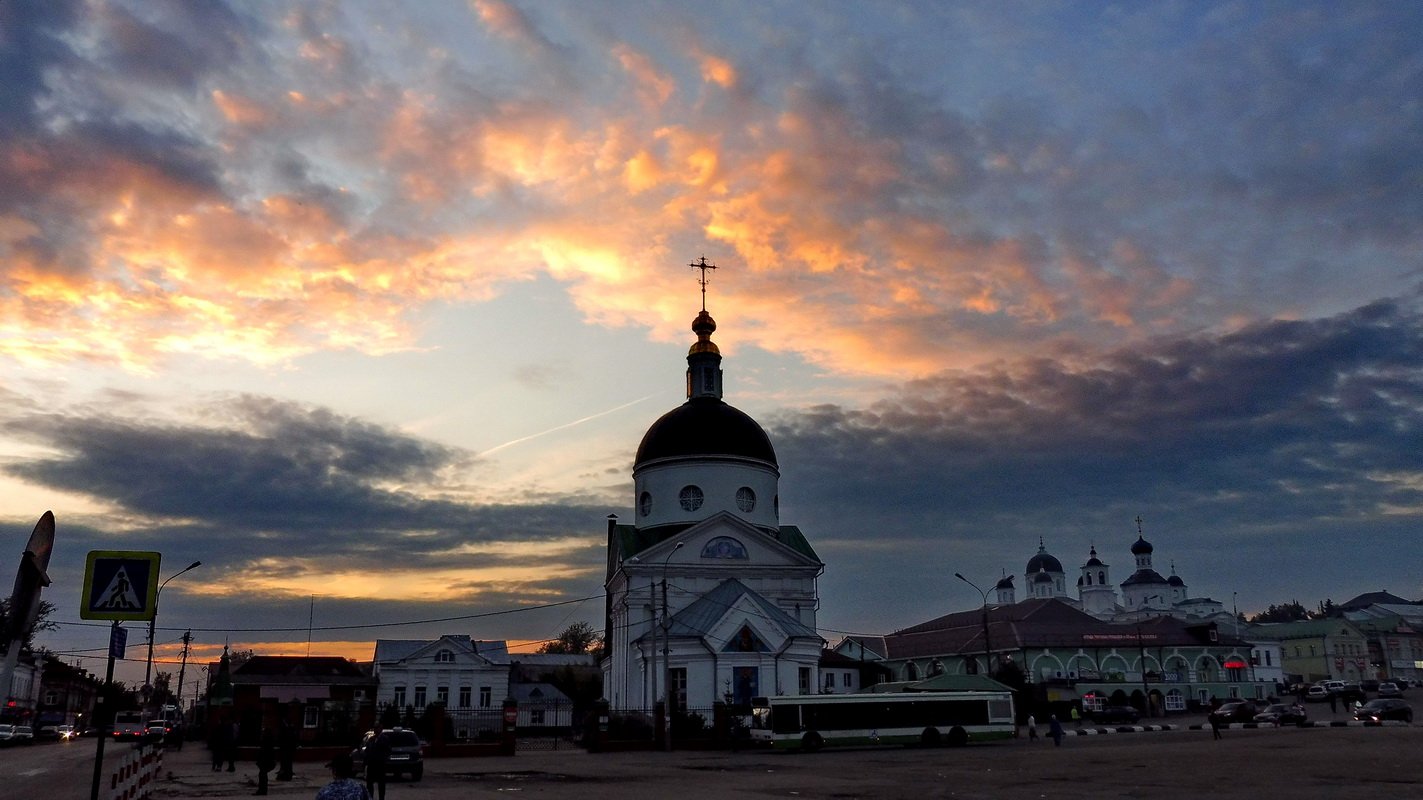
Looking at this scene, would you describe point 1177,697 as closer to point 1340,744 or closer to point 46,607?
point 1340,744

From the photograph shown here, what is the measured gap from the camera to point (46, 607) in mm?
79562

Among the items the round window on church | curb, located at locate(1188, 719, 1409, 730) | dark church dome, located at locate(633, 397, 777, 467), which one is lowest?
curb, located at locate(1188, 719, 1409, 730)

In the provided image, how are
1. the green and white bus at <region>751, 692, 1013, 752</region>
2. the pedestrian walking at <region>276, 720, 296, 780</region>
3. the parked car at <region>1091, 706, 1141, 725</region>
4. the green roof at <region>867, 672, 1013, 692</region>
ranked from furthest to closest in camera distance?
the parked car at <region>1091, 706, 1141, 725</region>, the green roof at <region>867, 672, 1013, 692</region>, the green and white bus at <region>751, 692, 1013, 752</region>, the pedestrian walking at <region>276, 720, 296, 780</region>

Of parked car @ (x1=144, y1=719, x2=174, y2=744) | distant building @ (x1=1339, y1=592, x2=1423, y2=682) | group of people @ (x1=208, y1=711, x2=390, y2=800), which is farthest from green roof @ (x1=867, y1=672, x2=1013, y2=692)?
distant building @ (x1=1339, y1=592, x2=1423, y2=682)

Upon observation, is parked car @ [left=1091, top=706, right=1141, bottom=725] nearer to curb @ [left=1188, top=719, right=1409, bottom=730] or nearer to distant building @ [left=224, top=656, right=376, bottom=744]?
curb @ [left=1188, top=719, right=1409, bottom=730]

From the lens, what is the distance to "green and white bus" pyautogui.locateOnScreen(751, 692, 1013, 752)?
129 ft

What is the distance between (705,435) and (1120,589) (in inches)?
4988

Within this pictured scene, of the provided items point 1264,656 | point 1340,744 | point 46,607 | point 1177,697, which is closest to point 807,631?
point 1340,744

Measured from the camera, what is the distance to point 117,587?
12.4 meters

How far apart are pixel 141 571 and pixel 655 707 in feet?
105

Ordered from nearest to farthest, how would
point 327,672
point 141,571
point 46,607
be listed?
point 141,571 < point 327,672 < point 46,607

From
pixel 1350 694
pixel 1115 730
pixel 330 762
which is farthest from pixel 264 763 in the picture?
pixel 1350 694

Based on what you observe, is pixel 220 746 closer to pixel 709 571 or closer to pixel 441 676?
pixel 709 571

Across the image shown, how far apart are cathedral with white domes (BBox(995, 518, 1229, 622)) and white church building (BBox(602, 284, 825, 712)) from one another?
107096 mm
